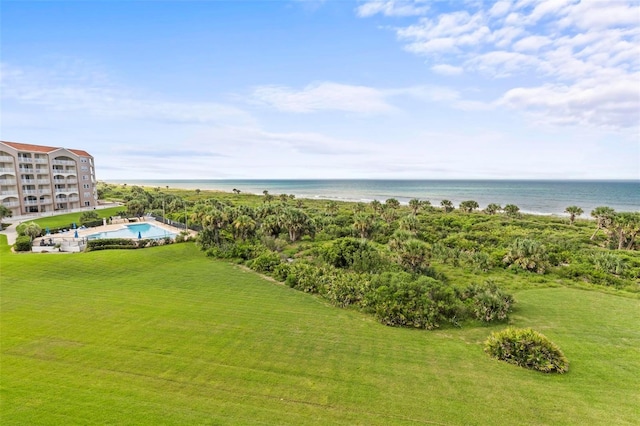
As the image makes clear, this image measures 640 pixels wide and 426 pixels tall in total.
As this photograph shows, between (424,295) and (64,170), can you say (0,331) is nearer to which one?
(424,295)

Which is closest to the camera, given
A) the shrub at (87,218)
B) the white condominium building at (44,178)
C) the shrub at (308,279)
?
the shrub at (308,279)

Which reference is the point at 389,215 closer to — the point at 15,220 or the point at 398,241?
the point at 398,241

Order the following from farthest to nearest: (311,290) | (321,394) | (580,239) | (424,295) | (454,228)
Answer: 1. (454,228)
2. (580,239)
3. (311,290)
4. (424,295)
5. (321,394)

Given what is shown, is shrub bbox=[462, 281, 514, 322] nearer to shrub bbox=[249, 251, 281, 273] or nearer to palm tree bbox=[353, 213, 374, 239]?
shrub bbox=[249, 251, 281, 273]

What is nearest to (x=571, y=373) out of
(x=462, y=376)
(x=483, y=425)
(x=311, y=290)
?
(x=462, y=376)

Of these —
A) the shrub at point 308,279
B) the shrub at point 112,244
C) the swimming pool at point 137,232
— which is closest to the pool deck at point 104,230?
the swimming pool at point 137,232

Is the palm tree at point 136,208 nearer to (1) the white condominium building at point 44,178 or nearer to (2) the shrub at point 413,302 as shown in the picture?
(1) the white condominium building at point 44,178

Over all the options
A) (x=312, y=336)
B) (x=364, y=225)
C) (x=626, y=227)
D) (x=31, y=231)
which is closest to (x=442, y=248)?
(x=364, y=225)
